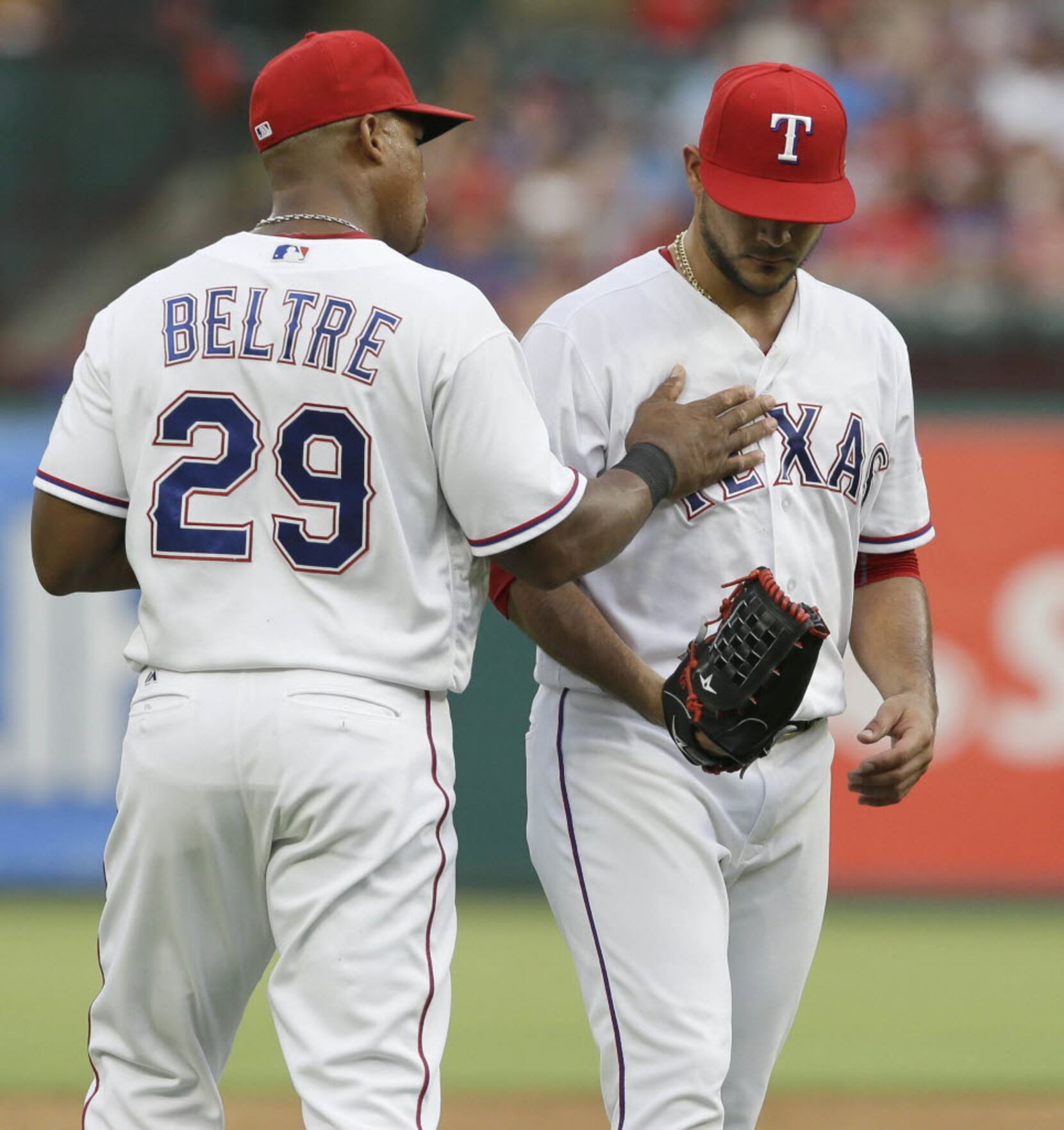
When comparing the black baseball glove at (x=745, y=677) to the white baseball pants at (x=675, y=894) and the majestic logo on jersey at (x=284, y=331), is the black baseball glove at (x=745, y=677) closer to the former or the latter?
the white baseball pants at (x=675, y=894)

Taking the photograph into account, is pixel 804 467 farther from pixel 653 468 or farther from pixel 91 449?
pixel 91 449

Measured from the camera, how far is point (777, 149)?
3232 millimetres

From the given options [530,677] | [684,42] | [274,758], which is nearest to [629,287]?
[274,758]

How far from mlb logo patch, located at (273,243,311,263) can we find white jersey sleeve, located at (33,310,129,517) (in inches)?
11.6

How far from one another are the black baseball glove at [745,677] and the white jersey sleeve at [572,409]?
372mm

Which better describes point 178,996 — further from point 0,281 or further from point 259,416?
point 0,281

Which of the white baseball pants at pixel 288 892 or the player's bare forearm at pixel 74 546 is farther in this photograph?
the player's bare forearm at pixel 74 546

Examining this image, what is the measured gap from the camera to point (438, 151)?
10617mm

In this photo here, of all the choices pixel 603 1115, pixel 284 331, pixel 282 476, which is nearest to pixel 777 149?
pixel 284 331

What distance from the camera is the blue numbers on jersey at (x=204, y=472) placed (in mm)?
2830

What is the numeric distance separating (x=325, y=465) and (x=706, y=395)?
842mm

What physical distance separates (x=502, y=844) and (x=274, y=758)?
487 cm

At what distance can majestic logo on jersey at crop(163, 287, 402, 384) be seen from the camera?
2807 mm

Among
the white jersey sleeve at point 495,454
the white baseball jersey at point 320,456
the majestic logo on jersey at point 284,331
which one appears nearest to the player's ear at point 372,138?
the white baseball jersey at point 320,456
